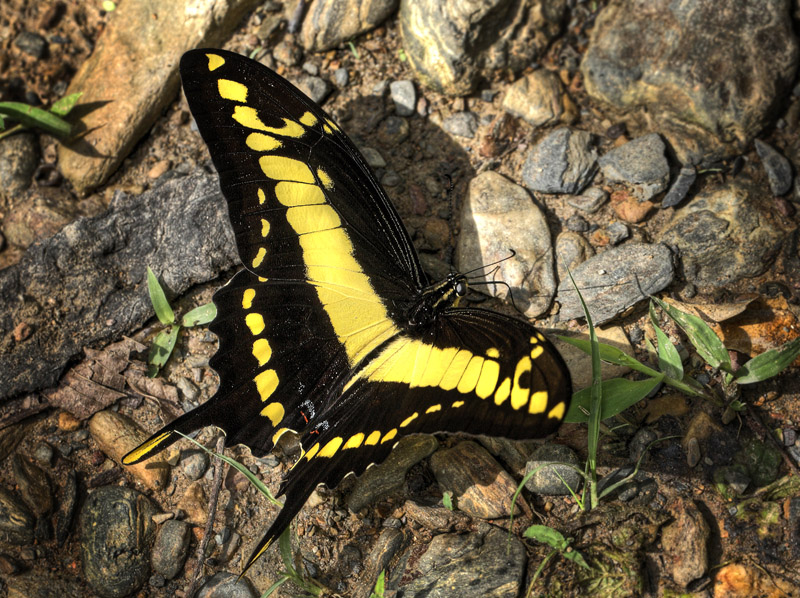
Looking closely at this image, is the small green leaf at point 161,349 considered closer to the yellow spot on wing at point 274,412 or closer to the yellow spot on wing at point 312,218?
the yellow spot on wing at point 274,412

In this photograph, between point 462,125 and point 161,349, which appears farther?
point 462,125

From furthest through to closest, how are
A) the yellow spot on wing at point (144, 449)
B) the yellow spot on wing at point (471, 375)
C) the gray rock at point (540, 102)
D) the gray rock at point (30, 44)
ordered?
1. the gray rock at point (30, 44)
2. the gray rock at point (540, 102)
3. the yellow spot on wing at point (144, 449)
4. the yellow spot on wing at point (471, 375)

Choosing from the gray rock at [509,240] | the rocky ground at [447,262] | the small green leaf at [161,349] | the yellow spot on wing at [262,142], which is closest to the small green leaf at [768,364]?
the rocky ground at [447,262]

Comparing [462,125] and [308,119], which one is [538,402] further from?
[462,125]

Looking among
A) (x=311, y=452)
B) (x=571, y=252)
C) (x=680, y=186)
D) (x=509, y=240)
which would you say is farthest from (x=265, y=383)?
(x=680, y=186)

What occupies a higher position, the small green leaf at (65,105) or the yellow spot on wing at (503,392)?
the small green leaf at (65,105)

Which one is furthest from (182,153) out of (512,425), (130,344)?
(512,425)
